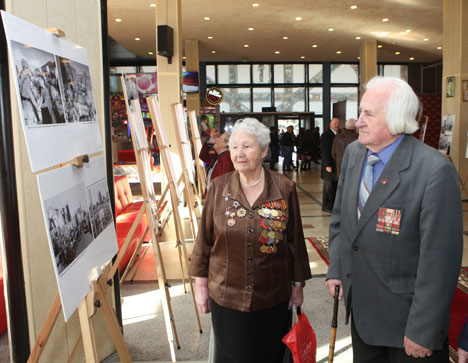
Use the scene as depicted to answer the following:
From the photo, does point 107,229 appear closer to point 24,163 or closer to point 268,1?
point 24,163

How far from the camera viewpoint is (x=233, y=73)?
67.0 ft

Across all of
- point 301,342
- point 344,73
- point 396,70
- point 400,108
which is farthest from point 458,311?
point 396,70

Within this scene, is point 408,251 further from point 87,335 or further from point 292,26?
point 292,26

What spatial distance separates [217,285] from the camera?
2086 millimetres

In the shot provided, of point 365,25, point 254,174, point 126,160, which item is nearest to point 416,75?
point 365,25

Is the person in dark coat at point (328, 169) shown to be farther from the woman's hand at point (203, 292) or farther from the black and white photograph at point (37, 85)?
the black and white photograph at point (37, 85)

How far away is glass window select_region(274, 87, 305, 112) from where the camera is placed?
20734 millimetres

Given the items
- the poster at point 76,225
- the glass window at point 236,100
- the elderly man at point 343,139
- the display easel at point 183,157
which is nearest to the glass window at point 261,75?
the glass window at point 236,100

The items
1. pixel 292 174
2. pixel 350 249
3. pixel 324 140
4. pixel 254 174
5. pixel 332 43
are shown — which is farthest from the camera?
pixel 332 43

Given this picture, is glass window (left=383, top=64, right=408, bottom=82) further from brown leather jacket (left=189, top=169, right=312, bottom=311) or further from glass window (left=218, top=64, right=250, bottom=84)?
brown leather jacket (left=189, top=169, right=312, bottom=311)

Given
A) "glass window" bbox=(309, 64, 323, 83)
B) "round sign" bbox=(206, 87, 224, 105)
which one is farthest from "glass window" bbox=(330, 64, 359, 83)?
"round sign" bbox=(206, 87, 224, 105)

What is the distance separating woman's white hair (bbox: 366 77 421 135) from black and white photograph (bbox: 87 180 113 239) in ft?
4.05

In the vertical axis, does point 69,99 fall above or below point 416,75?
below

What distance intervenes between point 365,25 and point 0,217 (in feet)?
42.7
